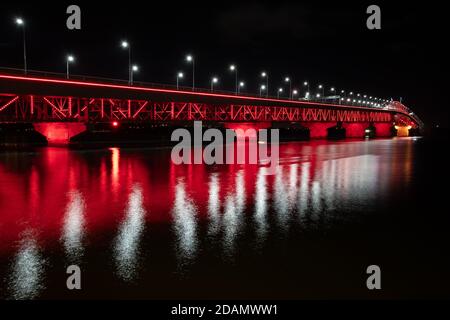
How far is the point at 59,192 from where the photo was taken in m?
15.9

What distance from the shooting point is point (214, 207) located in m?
13.3

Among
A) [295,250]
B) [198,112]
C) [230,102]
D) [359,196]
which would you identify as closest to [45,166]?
[359,196]

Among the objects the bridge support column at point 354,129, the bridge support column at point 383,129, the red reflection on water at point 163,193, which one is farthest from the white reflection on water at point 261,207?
the bridge support column at point 383,129

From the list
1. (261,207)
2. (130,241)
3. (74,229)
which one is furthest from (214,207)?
(74,229)

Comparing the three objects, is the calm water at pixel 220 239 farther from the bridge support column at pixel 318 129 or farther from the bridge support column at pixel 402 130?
the bridge support column at pixel 402 130

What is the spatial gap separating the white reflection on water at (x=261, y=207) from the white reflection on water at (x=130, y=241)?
2996 mm

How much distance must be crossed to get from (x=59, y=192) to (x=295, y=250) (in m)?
11.0

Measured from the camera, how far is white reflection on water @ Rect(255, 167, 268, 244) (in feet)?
33.3

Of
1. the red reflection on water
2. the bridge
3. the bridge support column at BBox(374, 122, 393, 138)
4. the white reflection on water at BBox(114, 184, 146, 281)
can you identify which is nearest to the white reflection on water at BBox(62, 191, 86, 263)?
the red reflection on water

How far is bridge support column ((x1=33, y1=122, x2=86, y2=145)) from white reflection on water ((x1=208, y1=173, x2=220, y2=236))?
3127cm

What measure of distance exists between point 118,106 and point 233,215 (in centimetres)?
4073

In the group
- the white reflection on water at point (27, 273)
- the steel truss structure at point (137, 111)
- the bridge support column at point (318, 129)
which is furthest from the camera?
the bridge support column at point (318, 129)

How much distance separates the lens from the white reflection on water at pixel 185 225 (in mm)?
8548
